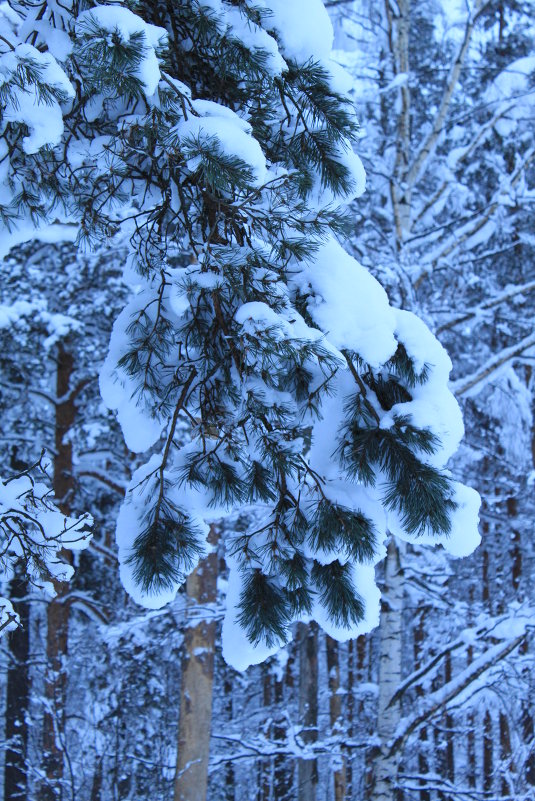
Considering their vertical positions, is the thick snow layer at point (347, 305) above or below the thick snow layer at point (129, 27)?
below

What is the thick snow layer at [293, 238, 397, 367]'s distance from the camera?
2.46 metres

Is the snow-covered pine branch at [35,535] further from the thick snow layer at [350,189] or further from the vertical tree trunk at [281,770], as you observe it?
the vertical tree trunk at [281,770]

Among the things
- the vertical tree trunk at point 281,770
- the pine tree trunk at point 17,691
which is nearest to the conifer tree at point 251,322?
the vertical tree trunk at point 281,770

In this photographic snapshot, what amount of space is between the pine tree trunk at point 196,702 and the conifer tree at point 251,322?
12.7 feet

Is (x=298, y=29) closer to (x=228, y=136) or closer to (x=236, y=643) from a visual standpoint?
(x=228, y=136)

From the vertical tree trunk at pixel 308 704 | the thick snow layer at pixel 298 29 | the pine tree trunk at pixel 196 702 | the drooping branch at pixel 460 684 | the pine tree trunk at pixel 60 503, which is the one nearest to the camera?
the thick snow layer at pixel 298 29

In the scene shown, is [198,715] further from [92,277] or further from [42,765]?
[92,277]

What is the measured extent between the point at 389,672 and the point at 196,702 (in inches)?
71.8

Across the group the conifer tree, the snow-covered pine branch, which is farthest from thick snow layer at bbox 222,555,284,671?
the snow-covered pine branch

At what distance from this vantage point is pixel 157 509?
2715 millimetres

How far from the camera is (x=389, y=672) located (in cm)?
618

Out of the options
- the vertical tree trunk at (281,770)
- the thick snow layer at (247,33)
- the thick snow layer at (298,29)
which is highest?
the thick snow layer at (298,29)

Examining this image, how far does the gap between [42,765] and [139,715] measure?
151cm

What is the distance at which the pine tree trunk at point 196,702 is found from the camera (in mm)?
6500
